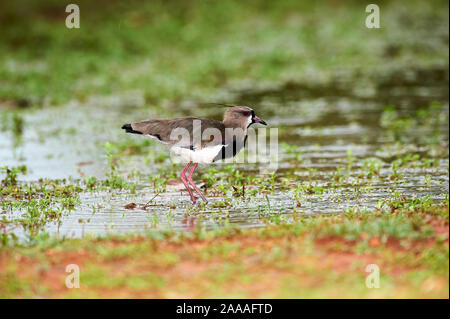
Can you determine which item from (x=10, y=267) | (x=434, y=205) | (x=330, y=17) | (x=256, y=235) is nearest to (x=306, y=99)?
(x=434, y=205)

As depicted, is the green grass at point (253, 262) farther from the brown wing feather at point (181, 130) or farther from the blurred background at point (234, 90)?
the brown wing feather at point (181, 130)

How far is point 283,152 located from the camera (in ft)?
43.5

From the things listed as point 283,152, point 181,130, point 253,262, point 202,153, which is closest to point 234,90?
point 283,152

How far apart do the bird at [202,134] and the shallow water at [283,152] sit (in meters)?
0.66

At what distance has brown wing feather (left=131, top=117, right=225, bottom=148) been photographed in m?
9.47

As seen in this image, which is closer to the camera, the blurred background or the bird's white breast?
the bird's white breast

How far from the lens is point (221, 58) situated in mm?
24125

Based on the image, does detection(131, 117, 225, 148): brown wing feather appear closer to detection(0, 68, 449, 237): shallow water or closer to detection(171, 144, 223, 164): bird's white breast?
detection(171, 144, 223, 164): bird's white breast

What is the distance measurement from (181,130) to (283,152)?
13.1ft

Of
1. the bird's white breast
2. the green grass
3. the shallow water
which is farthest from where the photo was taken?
the bird's white breast

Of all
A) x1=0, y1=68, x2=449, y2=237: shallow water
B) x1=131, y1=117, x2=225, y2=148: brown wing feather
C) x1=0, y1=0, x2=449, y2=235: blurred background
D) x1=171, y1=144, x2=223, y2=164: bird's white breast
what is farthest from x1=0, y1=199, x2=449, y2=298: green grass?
x1=131, y1=117, x2=225, y2=148: brown wing feather

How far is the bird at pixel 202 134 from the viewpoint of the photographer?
31.1 feet

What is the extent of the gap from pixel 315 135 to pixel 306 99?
408 centimetres

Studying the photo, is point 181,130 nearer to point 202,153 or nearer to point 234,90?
point 202,153
